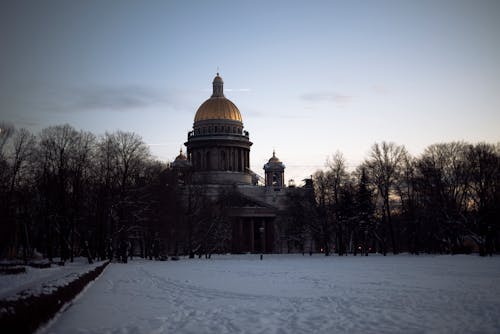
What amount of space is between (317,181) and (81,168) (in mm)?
35898

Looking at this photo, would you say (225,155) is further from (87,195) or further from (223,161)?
(87,195)

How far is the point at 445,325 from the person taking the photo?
11.6 metres

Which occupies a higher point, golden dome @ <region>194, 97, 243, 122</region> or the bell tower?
golden dome @ <region>194, 97, 243, 122</region>

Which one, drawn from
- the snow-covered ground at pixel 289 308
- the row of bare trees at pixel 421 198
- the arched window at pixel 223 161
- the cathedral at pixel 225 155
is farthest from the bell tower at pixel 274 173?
the snow-covered ground at pixel 289 308

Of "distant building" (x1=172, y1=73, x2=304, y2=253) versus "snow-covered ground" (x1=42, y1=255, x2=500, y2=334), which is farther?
"distant building" (x1=172, y1=73, x2=304, y2=253)

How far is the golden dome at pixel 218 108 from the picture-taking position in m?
116

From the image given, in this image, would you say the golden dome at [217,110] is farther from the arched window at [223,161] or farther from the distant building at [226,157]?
the arched window at [223,161]

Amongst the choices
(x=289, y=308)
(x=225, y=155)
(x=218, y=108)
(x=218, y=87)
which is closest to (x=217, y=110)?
(x=218, y=108)

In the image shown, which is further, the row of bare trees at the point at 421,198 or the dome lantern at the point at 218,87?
the dome lantern at the point at 218,87

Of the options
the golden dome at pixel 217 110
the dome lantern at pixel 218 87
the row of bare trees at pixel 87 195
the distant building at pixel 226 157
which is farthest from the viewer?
the dome lantern at pixel 218 87

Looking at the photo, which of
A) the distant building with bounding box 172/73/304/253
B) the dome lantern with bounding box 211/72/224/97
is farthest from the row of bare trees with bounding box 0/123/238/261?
the dome lantern with bounding box 211/72/224/97

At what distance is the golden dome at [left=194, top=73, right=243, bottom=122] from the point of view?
116m

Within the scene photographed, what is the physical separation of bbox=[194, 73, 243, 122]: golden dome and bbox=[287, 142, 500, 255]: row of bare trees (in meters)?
39.6

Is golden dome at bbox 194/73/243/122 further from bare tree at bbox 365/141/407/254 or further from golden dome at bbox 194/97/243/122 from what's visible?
bare tree at bbox 365/141/407/254
